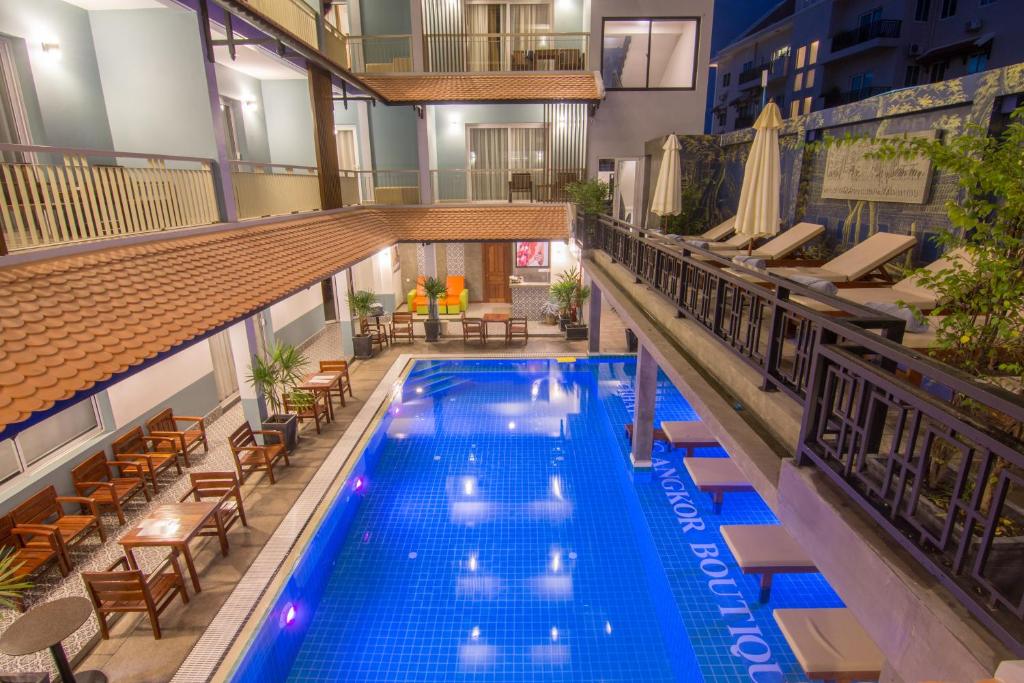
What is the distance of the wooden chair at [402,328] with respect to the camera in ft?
58.7

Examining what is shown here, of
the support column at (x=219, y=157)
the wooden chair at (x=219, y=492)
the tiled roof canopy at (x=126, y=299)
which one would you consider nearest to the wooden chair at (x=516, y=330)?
the tiled roof canopy at (x=126, y=299)

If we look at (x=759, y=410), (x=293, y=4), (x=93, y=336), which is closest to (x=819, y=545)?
(x=759, y=410)

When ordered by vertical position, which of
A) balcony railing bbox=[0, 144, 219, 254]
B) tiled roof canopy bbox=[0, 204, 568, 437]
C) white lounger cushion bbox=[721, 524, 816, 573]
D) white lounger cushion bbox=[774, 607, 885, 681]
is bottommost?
white lounger cushion bbox=[774, 607, 885, 681]

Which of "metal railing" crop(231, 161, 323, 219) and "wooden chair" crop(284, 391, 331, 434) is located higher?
"metal railing" crop(231, 161, 323, 219)

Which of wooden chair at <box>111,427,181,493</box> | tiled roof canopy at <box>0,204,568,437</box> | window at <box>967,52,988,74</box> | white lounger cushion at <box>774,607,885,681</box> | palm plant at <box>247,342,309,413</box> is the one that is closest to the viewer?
tiled roof canopy at <box>0,204,568,437</box>

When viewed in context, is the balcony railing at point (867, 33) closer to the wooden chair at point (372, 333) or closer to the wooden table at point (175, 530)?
the wooden chair at point (372, 333)

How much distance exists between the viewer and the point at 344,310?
16172mm

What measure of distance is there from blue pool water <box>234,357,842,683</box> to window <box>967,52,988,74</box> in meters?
23.4

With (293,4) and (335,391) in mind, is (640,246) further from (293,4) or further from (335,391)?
(293,4)

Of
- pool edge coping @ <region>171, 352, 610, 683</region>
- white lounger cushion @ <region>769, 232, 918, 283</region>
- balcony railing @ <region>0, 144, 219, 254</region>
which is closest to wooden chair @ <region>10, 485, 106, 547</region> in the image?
pool edge coping @ <region>171, 352, 610, 683</region>

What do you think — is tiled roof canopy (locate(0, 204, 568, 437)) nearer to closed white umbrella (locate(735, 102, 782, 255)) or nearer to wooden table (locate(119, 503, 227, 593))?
wooden table (locate(119, 503, 227, 593))

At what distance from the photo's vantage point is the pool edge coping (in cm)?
594

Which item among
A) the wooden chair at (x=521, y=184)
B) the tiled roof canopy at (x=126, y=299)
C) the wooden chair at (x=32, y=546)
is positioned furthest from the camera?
the wooden chair at (x=521, y=184)

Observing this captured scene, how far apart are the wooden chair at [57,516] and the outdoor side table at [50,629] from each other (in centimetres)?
227
